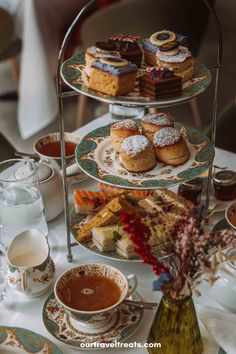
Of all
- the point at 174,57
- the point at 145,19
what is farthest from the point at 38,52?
the point at 174,57

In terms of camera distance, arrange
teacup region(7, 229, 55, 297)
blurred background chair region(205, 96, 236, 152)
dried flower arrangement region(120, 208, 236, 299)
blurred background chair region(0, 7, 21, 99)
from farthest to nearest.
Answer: blurred background chair region(0, 7, 21, 99)
blurred background chair region(205, 96, 236, 152)
teacup region(7, 229, 55, 297)
dried flower arrangement region(120, 208, 236, 299)

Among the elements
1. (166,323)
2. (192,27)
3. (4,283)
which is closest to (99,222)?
(4,283)

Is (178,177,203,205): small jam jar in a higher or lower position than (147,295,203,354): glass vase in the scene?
lower

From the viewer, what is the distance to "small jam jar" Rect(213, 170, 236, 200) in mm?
1470

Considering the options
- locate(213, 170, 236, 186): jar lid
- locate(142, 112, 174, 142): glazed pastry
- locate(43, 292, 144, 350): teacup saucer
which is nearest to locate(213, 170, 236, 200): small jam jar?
locate(213, 170, 236, 186): jar lid

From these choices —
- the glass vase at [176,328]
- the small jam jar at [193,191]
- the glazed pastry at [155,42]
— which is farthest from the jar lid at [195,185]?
the glass vase at [176,328]

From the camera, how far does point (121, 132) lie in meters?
1.29

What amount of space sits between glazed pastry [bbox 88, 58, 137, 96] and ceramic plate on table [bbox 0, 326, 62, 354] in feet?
1.62

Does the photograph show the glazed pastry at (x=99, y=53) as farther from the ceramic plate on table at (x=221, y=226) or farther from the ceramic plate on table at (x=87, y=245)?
the ceramic plate on table at (x=221, y=226)

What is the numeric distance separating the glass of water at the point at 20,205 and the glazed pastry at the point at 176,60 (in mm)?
402

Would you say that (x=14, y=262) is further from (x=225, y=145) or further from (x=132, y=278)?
(x=225, y=145)

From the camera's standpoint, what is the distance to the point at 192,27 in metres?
3.16

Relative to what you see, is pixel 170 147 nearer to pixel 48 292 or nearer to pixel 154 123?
pixel 154 123

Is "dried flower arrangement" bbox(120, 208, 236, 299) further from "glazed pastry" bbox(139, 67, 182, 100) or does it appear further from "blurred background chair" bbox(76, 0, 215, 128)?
"blurred background chair" bbox(76, 0, 215, 128)
